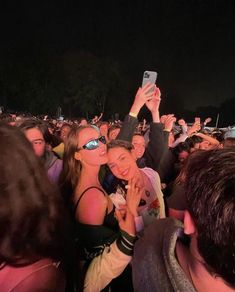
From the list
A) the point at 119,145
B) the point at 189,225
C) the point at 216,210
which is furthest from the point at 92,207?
the point at 216,210

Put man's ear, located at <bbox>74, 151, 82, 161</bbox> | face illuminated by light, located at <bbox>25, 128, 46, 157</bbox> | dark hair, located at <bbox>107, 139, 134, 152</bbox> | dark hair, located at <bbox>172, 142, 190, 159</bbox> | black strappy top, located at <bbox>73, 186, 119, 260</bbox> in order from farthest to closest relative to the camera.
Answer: dark hair, located at <bbox>172, 142, 190, 159</bbox> → face illuminated by light, located at <bbox>25, 128, 46, 157</bbox> → dark hair, located at <bbox>107, 139, 134, 152</bbox> → man's ear, located at <bbox>74, 151, 82, 161</bbox> → black strappy top, located at <bbox>73, 186, 119, 260</bbox>

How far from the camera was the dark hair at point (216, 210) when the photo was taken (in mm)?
1140

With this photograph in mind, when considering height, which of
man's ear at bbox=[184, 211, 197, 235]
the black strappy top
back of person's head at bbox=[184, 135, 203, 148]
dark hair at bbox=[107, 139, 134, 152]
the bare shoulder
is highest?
dark hair at bbox=[107, 139, 134, 152]

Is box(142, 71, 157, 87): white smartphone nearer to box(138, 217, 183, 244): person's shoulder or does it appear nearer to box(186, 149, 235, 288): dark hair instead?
box(138, 217, 183, 244): person's shoulder

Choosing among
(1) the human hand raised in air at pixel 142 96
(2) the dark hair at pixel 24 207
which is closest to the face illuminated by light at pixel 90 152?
(1) the human hand raised in air at pixel 142 96

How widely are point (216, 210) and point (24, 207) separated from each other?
0.75m

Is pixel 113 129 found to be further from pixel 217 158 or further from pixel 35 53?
pixel 35 53

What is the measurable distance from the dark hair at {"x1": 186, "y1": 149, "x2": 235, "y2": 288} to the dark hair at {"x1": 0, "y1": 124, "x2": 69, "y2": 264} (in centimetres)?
61

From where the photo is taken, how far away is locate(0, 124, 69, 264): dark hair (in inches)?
54.5

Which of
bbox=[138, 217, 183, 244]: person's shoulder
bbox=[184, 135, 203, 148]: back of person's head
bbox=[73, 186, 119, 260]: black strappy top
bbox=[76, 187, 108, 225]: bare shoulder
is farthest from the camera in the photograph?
bbox=[184, 135, 203, 148]: back of person's head

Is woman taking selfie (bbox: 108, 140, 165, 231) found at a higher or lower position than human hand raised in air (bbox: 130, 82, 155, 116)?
lower

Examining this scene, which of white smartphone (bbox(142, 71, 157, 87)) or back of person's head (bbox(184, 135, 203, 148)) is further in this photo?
back of person's head (bbox(184, 135, 203, 148))

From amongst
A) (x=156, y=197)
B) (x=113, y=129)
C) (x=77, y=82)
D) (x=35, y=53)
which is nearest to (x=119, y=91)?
(x=77, y=82)

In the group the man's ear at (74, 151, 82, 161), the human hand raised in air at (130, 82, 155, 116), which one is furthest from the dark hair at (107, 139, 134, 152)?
the human hand raised in air at (130, 82, 155, 116)
